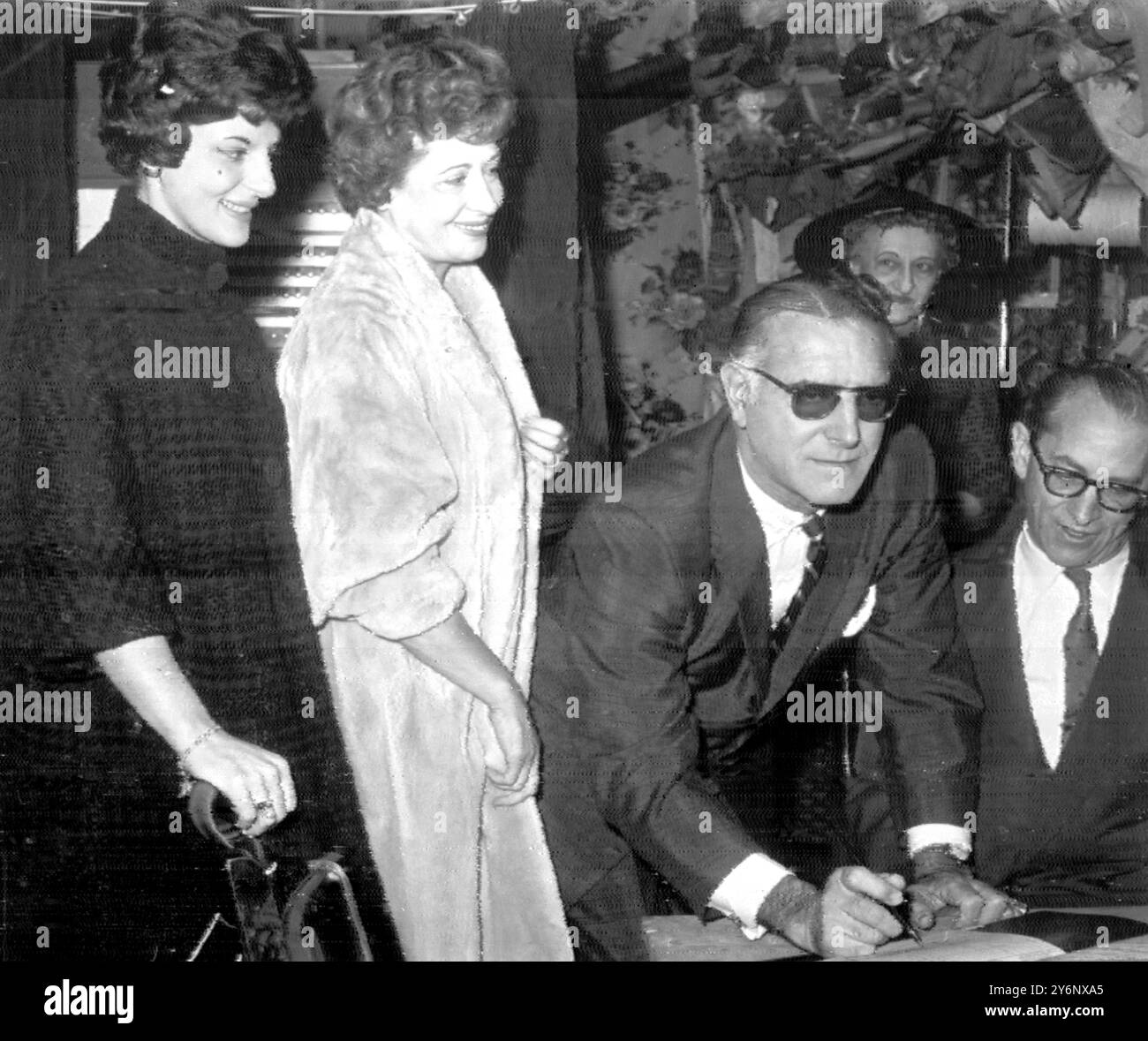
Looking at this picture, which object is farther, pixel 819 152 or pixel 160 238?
pixel 819 152

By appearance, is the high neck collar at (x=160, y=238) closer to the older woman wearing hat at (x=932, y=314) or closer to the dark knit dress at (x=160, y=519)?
the dark knit dress at (x=160, y=519)

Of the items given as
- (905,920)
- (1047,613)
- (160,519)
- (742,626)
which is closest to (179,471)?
(160,519)

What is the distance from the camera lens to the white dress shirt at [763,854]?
8.96ft

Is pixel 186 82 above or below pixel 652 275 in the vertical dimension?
above

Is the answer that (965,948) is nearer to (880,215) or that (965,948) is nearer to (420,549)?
(420,549)

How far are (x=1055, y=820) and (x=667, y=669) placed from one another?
0.78 metres

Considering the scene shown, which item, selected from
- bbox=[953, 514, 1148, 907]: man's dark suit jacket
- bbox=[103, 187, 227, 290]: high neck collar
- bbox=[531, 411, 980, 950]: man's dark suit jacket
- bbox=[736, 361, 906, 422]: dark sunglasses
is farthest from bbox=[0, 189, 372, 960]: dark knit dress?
bbox=[953, 514, 1148, 907]: man's dark suit jacket

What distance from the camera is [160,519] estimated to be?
2738 millimetres

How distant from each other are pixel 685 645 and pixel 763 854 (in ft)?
1.25

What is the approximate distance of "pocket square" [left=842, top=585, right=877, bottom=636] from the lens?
2848mm

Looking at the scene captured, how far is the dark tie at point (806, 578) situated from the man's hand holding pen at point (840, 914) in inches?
15.9

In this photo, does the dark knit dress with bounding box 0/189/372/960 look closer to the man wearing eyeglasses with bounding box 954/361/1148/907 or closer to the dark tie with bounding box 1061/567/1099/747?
the man wearing eyeglasses with bounding box 954/361/1148/907

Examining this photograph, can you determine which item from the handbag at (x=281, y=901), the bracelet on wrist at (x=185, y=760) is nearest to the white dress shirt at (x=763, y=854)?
the handbag at (x=281, y=901)

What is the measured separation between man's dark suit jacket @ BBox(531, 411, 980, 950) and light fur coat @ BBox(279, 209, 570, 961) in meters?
0.09
